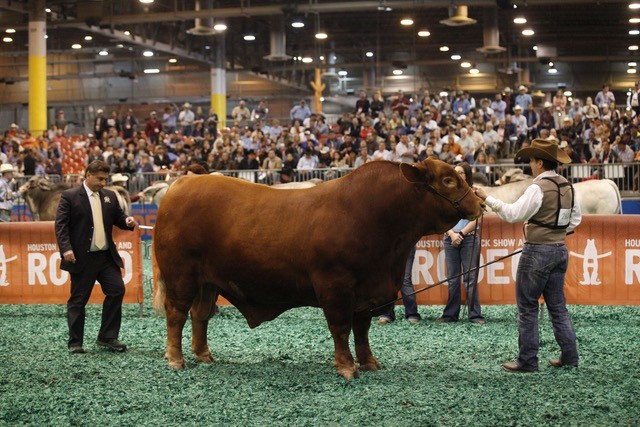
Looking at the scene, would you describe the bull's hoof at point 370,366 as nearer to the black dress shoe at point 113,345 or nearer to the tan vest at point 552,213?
the tan vest at point 552,213

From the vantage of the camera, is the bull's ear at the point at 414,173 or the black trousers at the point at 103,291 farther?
the black trousers at the point at 103,291

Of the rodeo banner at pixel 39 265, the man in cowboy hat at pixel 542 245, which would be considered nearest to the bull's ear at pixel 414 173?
the man in cowboy hat at pixel 542 245

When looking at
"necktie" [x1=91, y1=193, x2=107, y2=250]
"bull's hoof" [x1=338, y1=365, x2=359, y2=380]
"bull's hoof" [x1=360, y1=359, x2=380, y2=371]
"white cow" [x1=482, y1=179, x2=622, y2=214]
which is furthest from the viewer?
"white cow" [x1=482, y1=179, x2=622, y2=214]

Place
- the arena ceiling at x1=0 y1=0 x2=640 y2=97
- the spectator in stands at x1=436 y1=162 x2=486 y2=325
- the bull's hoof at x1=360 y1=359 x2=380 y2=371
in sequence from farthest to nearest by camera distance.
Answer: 1. the arena ceiling at x1=0 y1=0 x2=640 y2=97
2. the spectator in stands at x1=436 y1=162 x2=486 y2=325
3. the bull's hoof at x1=360 y1=359 x2=380 y2=371

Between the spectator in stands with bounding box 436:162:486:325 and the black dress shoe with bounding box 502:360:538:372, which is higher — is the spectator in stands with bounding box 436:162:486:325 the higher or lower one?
the higher one

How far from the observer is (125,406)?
23.8 feet

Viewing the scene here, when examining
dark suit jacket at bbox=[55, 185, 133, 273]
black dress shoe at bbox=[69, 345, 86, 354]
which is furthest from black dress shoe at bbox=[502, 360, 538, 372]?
black dress shoe at bbox=[69, 345, 86, 354]

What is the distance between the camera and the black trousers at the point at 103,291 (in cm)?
990

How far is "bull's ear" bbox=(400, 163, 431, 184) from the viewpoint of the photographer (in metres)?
8.24

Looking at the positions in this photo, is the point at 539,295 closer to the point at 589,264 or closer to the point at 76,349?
the point at 589,264

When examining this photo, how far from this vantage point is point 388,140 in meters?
25.8

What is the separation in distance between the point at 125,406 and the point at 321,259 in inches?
85.0

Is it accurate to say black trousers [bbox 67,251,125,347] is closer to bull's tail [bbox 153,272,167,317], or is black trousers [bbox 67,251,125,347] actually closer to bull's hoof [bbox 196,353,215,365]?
bull's tail [bbox 153,272,167,317]

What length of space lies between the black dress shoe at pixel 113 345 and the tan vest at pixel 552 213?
14.7 feet
